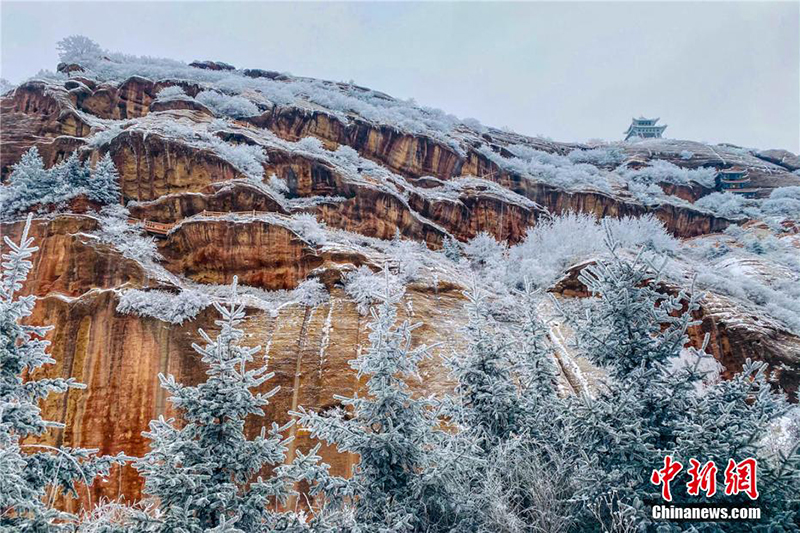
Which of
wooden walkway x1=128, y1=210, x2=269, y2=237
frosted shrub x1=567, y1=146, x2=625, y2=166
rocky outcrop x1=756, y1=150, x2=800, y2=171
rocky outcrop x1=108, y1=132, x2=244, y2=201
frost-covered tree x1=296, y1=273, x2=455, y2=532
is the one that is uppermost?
rocky outcrop x1=756, y1=150, x2=800, y2=171

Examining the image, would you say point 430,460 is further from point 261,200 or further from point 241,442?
point 261,200

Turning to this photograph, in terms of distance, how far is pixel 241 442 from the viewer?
614 cm

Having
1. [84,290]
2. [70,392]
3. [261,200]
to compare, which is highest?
[261,200]

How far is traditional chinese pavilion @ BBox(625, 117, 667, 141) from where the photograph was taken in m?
72.2

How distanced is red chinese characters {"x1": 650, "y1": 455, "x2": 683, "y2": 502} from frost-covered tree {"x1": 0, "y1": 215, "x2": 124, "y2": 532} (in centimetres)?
749

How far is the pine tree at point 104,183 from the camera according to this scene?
16.4m

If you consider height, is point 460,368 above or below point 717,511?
above

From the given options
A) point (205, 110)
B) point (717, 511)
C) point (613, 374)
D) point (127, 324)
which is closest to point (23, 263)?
point (127, 324)

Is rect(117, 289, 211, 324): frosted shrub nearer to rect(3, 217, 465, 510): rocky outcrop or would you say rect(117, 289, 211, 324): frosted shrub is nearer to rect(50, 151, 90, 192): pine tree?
rect(3, 217, 465, 510): rocky outcrop

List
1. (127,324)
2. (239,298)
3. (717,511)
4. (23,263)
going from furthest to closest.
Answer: (239,298) < (127,324) < (23,263) < (717,511)

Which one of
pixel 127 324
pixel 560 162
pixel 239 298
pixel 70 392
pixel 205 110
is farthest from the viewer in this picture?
pixel 560 162

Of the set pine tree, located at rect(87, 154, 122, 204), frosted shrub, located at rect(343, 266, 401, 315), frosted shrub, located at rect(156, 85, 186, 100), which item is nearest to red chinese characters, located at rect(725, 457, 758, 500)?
frosted shrub, located at rect(343, 266, 401, 315)

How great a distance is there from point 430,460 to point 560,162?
36.5 metres

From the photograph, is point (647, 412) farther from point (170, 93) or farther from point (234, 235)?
point (170, 93)
